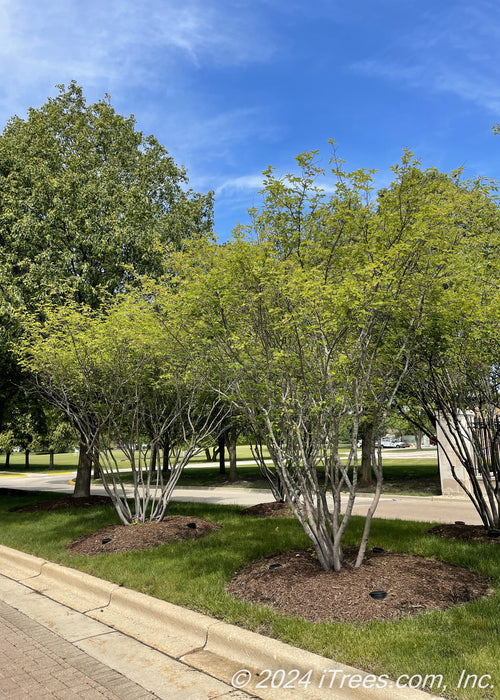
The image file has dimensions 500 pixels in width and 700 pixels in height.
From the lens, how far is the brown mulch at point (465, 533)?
7.68 meters

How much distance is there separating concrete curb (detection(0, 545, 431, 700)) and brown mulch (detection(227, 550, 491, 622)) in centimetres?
69

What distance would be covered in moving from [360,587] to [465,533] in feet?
11.8

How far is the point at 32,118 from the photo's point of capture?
17.5m

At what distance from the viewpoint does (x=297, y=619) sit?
4.76 m

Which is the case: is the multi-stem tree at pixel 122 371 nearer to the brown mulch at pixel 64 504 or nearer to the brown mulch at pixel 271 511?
the brown mulch at pixel 271 511

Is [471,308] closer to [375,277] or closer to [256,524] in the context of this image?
[375,277]

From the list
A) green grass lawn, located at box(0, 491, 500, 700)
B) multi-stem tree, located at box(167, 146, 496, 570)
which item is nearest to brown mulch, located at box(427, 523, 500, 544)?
green grass lawn, located at box(0, 491, 500, 700)

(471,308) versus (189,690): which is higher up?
(471,308)

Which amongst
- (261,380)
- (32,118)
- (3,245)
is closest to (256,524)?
(261,380)

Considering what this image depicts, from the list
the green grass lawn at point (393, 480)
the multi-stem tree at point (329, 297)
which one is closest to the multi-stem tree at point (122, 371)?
the multi-stem tree at point (329, 297)

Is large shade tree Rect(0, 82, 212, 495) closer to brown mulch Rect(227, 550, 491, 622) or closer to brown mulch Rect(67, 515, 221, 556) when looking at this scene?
brown mulch Rect(67, 515, 221, 556)

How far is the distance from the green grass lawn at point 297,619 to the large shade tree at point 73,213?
6042 millimetres

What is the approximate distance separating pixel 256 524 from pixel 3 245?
10.5m

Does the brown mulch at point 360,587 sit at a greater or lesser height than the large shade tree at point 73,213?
lesser
